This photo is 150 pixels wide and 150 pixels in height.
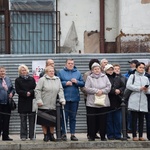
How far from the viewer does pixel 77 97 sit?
1744cm

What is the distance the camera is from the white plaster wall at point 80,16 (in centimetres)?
2342

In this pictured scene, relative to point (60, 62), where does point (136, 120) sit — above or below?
below

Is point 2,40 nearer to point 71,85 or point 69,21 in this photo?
point 69,21

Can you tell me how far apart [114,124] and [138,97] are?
0.96 meters

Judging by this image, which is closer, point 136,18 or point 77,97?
point 77,97

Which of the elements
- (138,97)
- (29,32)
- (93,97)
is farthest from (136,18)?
(93,97)

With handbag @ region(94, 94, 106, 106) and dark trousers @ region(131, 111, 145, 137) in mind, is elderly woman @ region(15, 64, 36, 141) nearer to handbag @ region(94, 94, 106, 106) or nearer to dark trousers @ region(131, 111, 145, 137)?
handbag @ region(94, 94, 106, 106)

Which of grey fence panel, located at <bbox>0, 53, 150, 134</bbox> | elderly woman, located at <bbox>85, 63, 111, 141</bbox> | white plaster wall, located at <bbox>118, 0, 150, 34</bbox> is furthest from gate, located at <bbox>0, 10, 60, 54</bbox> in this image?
elderly woman, located at <bbox>85, 63, 111, 141</bbox>

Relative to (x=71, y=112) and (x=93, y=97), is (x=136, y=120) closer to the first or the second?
(x=93, y=97)

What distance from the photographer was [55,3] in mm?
23453

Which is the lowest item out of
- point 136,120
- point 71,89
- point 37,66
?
point 136,120

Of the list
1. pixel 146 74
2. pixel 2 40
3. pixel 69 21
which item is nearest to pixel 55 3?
pixel 69 21

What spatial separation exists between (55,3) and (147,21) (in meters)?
3.20

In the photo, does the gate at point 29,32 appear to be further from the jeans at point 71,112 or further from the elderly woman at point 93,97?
the elderly woman at point 93,97
